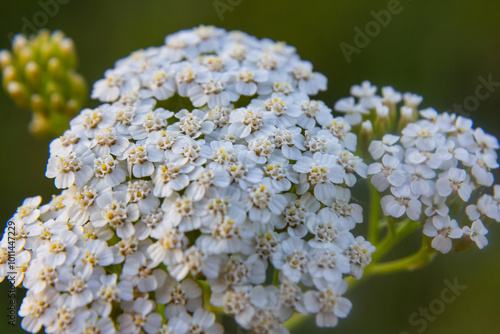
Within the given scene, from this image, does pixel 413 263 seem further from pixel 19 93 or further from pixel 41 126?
pixel 19 93

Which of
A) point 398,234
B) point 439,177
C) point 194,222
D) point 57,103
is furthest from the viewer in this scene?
point 57,103

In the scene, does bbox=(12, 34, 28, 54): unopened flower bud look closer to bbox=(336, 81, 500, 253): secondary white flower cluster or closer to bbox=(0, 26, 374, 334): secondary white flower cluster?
bbox=(0, 26, 374, 334): secondary white flower cluster

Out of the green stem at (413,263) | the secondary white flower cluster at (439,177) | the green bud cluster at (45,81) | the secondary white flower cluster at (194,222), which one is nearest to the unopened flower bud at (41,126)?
the green bud cluster at (45,81)

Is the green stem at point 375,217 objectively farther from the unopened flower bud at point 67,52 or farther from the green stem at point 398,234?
the unopened flower bud at point 67,52

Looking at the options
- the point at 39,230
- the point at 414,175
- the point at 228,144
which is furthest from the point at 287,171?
the point at 39,230

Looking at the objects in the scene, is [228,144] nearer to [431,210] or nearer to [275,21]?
[431,210]

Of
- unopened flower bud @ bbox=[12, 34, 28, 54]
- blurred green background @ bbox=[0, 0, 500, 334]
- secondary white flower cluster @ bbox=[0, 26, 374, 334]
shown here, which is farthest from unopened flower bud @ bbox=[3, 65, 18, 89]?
secondary white flower cluster @ bbox=[0, 26, 374, 334]

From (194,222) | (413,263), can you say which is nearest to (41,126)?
(194,222)
